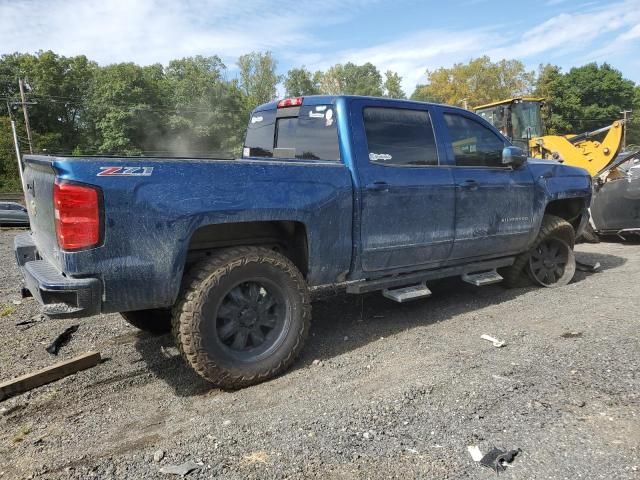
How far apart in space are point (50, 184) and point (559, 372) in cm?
355

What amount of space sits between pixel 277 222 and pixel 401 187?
110 centimetres

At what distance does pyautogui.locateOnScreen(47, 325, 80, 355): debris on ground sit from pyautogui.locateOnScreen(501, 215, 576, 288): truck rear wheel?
4638mm

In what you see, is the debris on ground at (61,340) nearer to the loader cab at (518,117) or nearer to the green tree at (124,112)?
the loader cab at (518,117)

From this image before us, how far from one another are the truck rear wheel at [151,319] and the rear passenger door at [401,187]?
1.86 metres

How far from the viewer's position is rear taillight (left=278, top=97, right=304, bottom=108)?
4.57 m

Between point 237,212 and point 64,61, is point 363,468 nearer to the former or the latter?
point 237,212

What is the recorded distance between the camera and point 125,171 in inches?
116

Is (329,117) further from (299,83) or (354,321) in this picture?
(299,83)

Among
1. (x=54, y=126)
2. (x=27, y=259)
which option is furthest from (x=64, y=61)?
(x=27, y=259)

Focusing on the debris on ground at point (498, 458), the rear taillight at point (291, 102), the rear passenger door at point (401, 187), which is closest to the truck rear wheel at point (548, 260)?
the rear passenger door at point (401, 187)

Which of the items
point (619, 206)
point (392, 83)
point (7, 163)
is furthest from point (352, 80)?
point (619, 206)

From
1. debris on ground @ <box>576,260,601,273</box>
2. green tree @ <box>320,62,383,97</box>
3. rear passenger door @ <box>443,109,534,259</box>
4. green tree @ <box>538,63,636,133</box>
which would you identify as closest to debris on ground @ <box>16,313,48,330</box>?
rear passenger door @ <box>443,109,534,259</box>

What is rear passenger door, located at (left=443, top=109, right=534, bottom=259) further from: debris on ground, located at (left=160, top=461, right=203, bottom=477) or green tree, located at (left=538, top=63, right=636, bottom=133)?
green tree, located at (left=538, top=63, right=636, bottom=133)

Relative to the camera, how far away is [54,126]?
50250 millimetres
